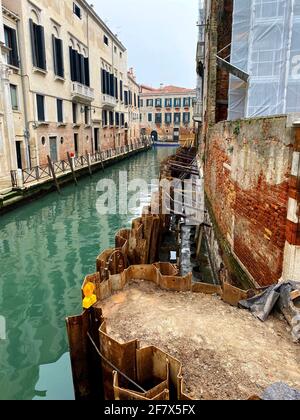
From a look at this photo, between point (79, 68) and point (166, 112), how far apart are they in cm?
3561

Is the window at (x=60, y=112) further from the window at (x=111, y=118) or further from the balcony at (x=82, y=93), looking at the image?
the window at (x=111, y=118)

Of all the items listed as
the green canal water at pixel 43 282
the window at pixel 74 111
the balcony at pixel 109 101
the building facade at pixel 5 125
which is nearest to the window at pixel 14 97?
the building facade at pixel 5 125

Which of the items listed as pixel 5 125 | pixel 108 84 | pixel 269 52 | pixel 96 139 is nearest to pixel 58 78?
pixel 5 125

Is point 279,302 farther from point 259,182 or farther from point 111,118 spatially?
point 111,118

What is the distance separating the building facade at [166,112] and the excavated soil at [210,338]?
5326 centimetres

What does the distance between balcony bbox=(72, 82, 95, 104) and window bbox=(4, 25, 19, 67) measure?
6.38 m

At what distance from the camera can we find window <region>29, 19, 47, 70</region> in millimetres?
16719

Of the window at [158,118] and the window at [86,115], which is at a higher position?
the window at [158,118]

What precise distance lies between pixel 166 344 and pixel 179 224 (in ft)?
20.2

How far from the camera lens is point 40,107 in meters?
18.1

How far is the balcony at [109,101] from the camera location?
29281mm

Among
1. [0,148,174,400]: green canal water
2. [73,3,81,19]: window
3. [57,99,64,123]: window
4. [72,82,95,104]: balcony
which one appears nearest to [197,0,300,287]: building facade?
[0,148,174,400]: green canal water

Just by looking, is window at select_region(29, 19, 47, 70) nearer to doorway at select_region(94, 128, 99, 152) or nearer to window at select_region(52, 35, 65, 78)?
window at select_region(52, 35, 65, 78)
